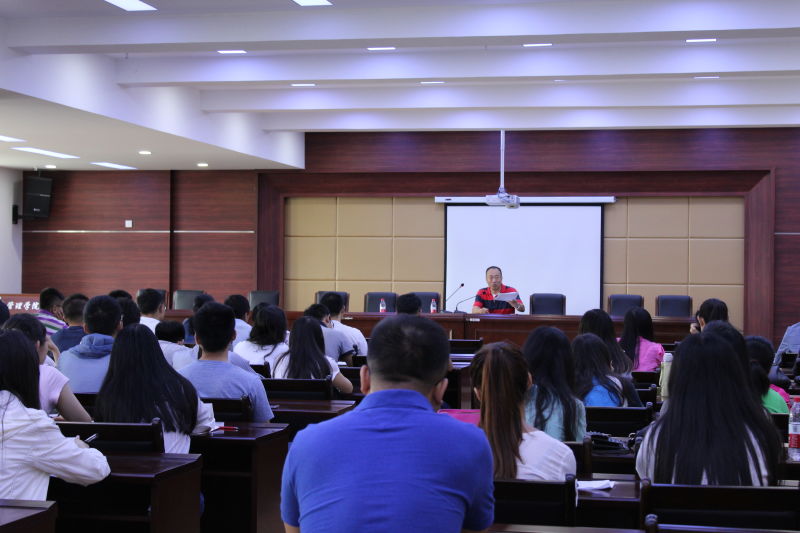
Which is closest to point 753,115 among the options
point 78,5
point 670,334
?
point 670,334

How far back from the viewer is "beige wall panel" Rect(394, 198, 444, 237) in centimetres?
1251

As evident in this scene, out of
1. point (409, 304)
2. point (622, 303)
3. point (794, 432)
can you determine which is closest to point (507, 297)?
point (622, 303)

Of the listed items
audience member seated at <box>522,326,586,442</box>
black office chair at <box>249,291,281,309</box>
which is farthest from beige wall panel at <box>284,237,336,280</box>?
audience member seated at <box>522,326,586,442</box>

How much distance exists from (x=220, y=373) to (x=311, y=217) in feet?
29.1

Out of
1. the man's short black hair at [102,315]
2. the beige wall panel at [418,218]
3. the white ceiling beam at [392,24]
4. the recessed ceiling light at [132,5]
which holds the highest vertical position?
the recessed ceiling light at [132,5]

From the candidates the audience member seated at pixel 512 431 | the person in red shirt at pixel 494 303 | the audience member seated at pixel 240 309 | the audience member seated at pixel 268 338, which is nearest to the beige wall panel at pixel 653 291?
the person in red shirt at pixel 494 303

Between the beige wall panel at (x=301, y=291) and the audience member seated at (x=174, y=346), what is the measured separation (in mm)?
7586

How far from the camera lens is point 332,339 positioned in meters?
6.48

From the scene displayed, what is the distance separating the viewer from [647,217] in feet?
39.6

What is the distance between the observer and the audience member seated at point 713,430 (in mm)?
2480

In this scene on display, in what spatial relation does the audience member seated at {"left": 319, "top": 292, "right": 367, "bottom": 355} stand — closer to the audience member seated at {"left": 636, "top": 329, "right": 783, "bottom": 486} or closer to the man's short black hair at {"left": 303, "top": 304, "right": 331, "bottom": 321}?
the man's short black hair at {"left": 303, "top": 304, "right": 331, "bottom": 321}

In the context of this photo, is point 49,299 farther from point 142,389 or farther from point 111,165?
point 111,165

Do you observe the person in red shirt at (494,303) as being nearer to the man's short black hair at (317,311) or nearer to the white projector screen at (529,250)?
the white projector screen at (529,250)

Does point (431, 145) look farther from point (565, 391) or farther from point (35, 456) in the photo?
point (35, 456)
